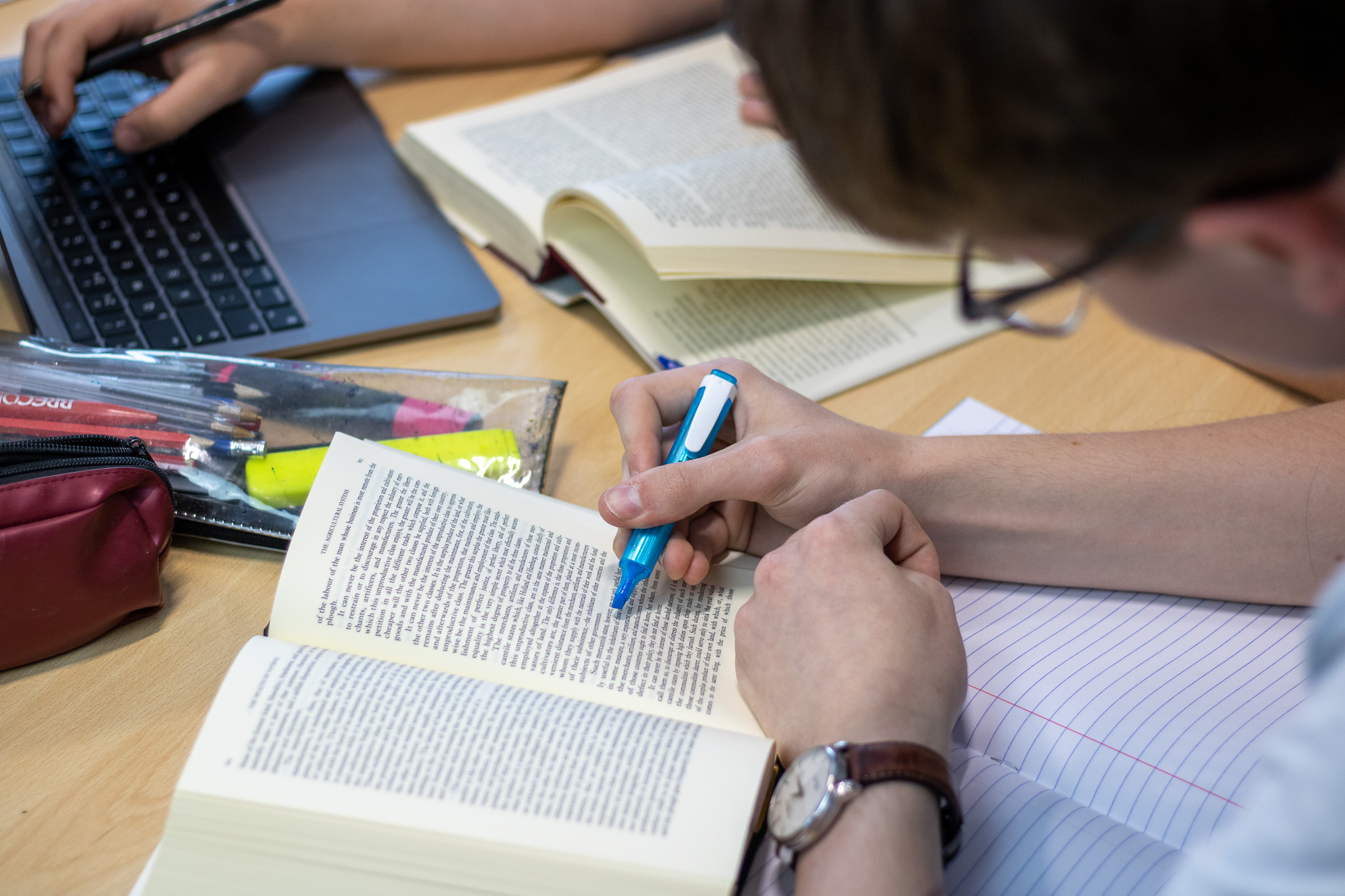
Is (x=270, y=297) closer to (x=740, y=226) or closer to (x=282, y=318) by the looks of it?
(x=282, y=318)

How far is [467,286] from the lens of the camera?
0.91m

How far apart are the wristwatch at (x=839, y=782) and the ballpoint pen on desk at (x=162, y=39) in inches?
37.8

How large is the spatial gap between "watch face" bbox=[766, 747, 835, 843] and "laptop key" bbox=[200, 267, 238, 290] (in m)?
0.66

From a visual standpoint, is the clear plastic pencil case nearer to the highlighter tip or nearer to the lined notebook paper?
the highlighter tip

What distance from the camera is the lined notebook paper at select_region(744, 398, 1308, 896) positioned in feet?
1.80

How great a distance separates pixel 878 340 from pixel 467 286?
0.39 m

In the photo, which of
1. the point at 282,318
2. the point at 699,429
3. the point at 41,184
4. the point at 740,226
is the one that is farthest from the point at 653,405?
the point at 41,184

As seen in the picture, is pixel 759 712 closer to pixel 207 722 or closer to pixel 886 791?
pixel 886 791

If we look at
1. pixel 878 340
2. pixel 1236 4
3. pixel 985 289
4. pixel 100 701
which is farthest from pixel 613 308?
pixel 1236 4

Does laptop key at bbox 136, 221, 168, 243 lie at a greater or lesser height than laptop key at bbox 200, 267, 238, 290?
greater

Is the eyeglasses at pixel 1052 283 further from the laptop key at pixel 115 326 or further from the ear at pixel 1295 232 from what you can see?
the laptop key at pixel 115 326

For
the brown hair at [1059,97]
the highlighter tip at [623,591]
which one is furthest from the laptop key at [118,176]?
the brown hair at [1059,97]

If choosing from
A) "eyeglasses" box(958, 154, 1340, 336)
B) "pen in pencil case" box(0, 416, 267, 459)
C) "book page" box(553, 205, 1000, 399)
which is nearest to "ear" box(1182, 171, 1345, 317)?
"eyeglasses" box(958, 154, 1340, 336)

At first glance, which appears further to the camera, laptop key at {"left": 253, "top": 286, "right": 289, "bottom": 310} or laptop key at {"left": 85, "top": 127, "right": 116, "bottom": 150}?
laptop key at {"left": 85, "top": 127, "right": 116, "bottom": 150}
